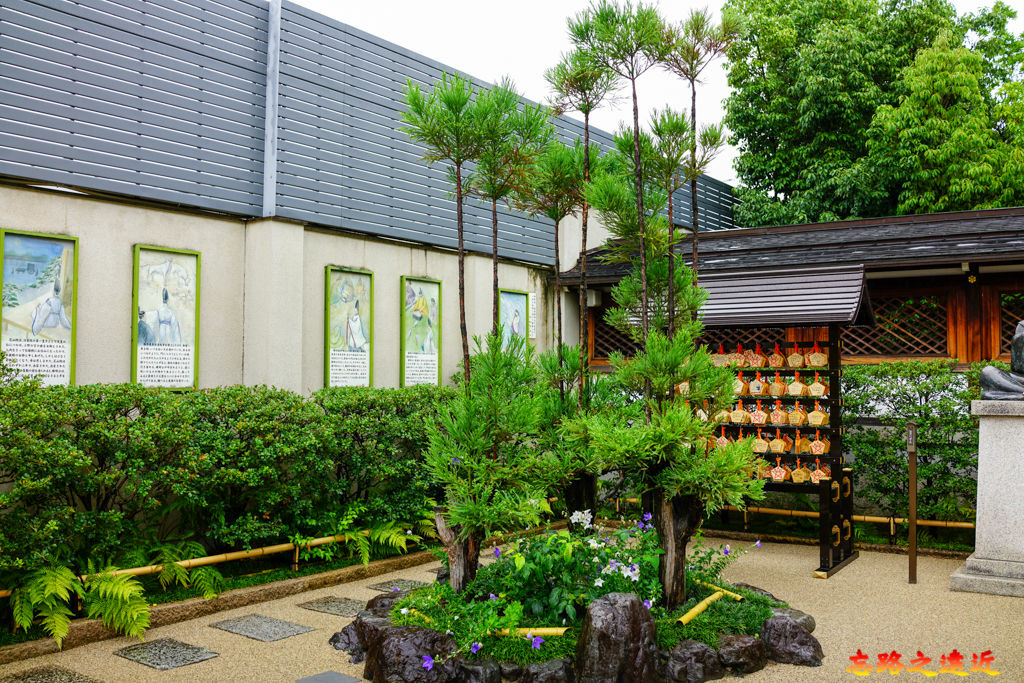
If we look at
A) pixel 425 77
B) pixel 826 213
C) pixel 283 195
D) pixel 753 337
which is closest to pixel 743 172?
pixel 826 213

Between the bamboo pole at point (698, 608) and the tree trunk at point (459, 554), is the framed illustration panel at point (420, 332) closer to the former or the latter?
the tree trunk at point (459, 554)

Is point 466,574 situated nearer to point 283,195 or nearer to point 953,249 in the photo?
point 283,195

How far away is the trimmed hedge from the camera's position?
5250 mm

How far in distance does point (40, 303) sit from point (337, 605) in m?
3.56

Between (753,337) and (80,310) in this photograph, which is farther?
(753,337)

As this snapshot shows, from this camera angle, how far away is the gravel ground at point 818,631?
4828mm

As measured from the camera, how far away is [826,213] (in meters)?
18.6

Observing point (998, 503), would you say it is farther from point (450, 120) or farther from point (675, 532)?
point (450, 120)

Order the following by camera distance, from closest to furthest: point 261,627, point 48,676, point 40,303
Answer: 1. point 48,676
2. point 261,627
3. point 40,303

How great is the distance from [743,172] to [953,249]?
1101 cm

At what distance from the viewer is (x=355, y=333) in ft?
30.2

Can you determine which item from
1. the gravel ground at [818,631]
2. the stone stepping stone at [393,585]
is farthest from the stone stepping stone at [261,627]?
the stone stepping stone at [393,585]

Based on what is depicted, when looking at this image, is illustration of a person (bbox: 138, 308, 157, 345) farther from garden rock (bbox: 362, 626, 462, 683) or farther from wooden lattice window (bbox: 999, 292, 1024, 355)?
wooden lattice window (bbox: 999, 292, 1024, 355)

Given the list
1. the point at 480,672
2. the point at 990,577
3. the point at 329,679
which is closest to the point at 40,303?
the point at 329,679
